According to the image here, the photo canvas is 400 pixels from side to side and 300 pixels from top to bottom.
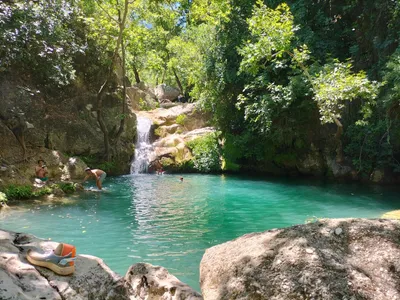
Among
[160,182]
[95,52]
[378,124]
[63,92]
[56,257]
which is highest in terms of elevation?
[95,52]

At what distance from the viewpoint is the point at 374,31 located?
52.7ft

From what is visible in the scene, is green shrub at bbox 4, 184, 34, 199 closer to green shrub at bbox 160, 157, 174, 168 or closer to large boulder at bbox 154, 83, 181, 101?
green shrub at bbox 160, 157, 174, 168

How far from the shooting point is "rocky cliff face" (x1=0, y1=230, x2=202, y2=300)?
10.5 ft

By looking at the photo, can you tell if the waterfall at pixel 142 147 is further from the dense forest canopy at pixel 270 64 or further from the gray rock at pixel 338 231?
the gray rock at pixel 338 231

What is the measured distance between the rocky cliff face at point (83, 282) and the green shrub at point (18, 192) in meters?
7.99

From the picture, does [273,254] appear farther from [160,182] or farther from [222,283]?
[160,182]

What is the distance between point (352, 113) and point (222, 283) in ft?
53.6

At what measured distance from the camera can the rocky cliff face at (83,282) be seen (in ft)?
10.5

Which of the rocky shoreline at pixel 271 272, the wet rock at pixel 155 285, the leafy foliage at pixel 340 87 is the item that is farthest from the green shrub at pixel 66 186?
the leafy foliage at pixel 340 87

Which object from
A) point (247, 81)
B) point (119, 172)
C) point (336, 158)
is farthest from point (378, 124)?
point (119, 172)

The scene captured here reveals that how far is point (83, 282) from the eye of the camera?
11.7 ft

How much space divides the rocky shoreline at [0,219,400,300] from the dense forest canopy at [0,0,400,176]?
11184 mm

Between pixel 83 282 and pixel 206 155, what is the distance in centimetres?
1734

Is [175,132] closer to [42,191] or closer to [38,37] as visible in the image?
[38,37]
